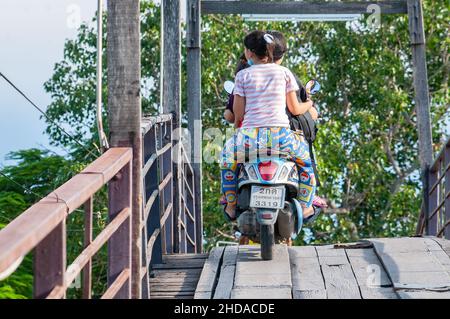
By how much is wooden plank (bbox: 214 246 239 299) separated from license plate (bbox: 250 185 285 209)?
36 cm

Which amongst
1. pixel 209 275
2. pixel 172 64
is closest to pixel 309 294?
pixel 209 275

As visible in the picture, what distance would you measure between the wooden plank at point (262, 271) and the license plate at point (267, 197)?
0.90 feet

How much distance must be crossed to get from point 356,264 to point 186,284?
3.02 ft

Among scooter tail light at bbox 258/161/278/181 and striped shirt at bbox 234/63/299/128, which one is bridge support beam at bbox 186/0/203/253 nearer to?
striped shirt at bbox 234/63/299/128

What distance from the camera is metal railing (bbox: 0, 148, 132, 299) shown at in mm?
3629

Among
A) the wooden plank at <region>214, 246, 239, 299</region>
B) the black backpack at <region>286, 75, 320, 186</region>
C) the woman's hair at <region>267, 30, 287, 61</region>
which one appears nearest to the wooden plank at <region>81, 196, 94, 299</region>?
the wooden plank at <region>214, 246, 239, 299</region>

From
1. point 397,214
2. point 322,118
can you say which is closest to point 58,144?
point 322,118

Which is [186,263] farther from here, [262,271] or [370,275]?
[370,275]

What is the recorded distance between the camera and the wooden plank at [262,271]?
20.1 feet

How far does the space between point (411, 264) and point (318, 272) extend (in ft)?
1.65

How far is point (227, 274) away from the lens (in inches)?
258

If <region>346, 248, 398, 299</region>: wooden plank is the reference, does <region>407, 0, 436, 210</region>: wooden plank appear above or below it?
above

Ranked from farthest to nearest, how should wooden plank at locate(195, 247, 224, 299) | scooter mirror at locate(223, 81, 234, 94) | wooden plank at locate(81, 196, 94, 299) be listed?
scooter mirror at locate(223, 81, 234, 94) → wooden plank at locate(195, 247, 224, 299) → wooden plank at locate(81, 196, 94, 299)
